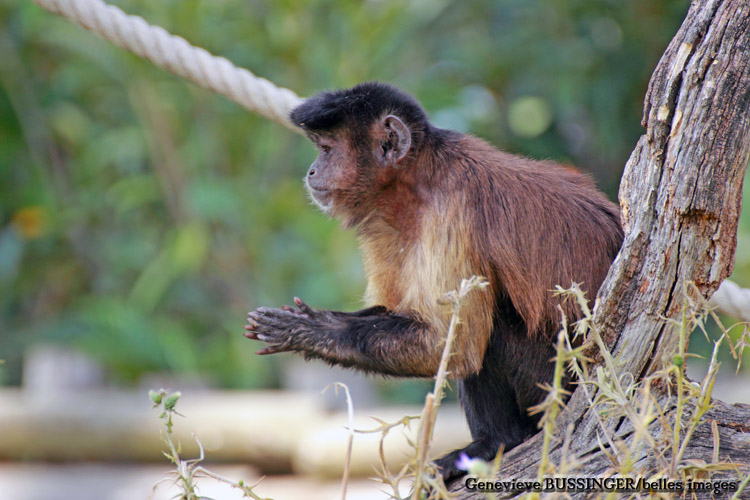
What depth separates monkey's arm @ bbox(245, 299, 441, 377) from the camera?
3.33 m

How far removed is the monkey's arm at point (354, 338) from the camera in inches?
131

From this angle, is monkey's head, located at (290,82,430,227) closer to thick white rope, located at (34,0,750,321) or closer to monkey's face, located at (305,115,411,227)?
monkey's face, located at (305,115,411,227)

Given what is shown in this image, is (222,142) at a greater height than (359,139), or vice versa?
(222,142)

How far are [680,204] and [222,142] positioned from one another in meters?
8.20

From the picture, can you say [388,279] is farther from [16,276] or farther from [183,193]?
[16,276]

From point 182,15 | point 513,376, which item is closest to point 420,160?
point 513,376

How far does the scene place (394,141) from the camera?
12.0ft

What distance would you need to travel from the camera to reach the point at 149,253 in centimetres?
1062

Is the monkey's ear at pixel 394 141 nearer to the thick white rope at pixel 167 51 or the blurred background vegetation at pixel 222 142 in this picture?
the thick white rope at pixel 167 51

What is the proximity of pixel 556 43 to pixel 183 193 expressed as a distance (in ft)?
15.7

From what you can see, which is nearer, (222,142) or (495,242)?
(495,242)

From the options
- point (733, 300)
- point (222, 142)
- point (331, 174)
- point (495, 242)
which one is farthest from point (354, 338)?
point (222, 142)

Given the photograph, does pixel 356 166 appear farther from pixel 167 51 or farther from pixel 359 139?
pixel 167 51

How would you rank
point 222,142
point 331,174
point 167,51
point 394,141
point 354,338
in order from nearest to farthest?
1. point 354,338
2. point 394,141
3. point 331,174
4. point 167,51
5. point 222,142
